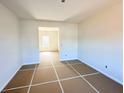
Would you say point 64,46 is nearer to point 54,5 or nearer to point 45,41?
point 54,5

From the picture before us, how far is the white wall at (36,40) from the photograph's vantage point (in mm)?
4432

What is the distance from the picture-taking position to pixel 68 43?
5312mm

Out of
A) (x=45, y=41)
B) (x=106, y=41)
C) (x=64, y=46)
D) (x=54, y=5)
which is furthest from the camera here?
(x=45, y=41)

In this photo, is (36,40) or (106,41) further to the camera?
(36,40)

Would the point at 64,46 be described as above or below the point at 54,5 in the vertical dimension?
below

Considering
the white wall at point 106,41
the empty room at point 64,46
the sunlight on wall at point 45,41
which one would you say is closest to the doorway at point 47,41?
the sunlight on wall at point 45,41

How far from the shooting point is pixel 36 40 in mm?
4629

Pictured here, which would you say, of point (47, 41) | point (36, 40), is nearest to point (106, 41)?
point (36, 40)

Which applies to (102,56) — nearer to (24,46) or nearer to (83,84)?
(83,84)

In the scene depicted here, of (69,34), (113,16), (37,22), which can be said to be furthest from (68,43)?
(113,16)

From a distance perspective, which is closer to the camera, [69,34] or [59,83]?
[59,83]

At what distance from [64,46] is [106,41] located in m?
2.67

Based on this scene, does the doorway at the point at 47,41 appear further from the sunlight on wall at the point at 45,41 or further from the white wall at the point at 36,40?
the white wall at the point at 36,40

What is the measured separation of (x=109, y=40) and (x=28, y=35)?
12.6 feet
